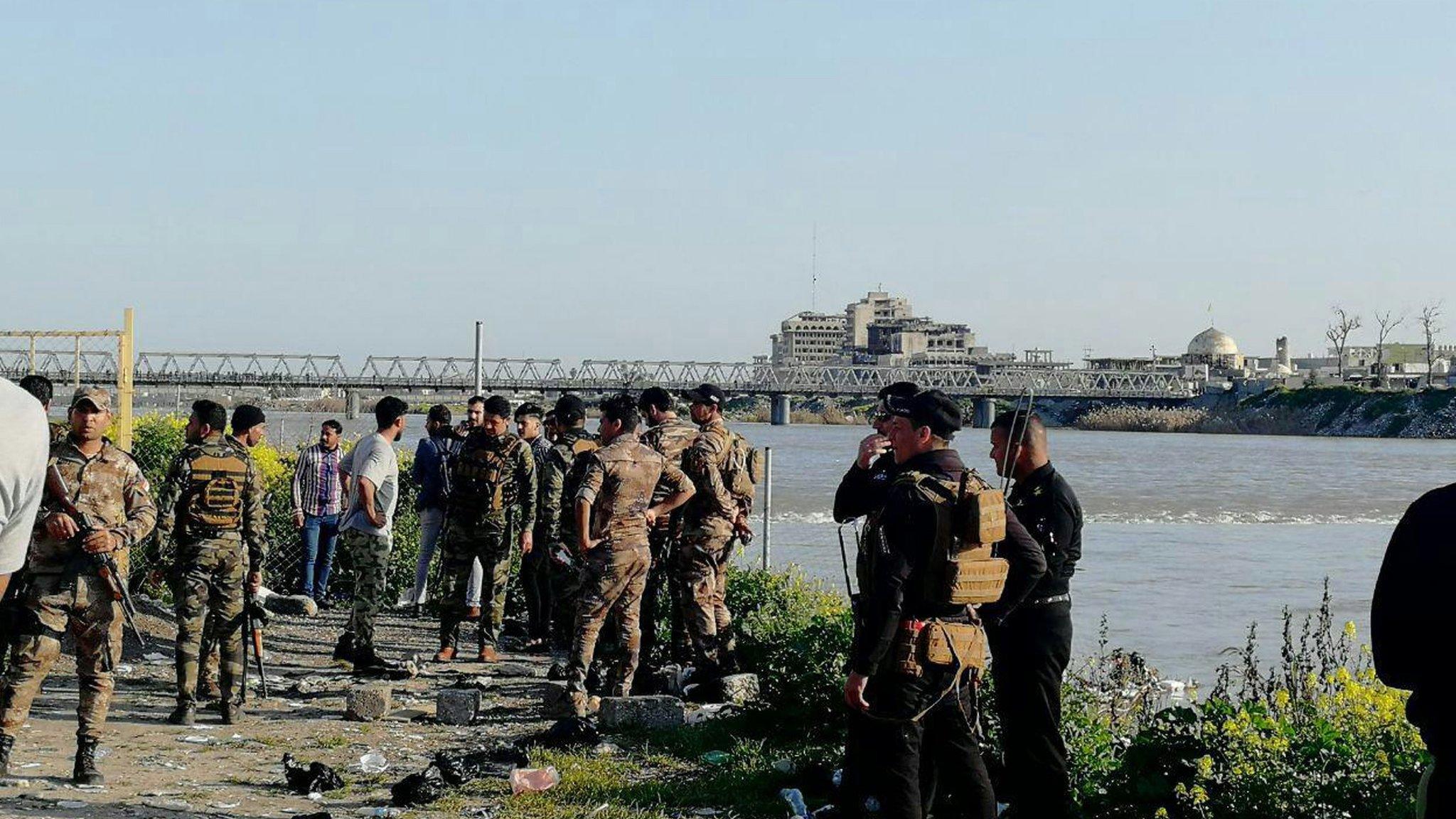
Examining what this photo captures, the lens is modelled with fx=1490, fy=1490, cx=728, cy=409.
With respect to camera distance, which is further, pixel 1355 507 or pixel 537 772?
pixel 1355 507

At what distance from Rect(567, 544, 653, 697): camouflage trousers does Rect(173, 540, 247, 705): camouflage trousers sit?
6.94ft

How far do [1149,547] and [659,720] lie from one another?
18.7 m

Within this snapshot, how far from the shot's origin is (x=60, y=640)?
7.70 m

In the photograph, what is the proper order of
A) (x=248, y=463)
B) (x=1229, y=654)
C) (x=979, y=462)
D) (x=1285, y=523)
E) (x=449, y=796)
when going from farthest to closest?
1. (x=979, y=462)
2. (x=1285, y=523)
3. (x=1229, y=654)
4. (x=248, y=463)
5. (x=449, y=796)

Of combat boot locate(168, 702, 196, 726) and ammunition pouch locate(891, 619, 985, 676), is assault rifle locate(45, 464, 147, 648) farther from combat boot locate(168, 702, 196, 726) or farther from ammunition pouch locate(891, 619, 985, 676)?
ammunition pouch locate(891, 619, 985, 676)

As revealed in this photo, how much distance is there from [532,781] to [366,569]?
12.6 feet

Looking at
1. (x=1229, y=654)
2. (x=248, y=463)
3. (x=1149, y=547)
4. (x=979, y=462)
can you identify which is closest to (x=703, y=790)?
(x=248, y=463)

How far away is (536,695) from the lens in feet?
35.2

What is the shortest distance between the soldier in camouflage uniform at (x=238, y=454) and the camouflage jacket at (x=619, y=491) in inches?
82.6

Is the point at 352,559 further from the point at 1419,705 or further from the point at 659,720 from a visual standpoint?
the point at 1419,705

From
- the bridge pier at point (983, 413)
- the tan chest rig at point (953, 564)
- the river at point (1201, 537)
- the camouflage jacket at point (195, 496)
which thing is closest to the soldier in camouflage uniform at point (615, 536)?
the camouflage jacket at point (195, 496)

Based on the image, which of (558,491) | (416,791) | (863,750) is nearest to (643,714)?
(416,791)

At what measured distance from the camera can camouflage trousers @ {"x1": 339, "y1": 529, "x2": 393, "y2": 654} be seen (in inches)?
438

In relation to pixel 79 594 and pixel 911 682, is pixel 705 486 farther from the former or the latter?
pixel 911 682
